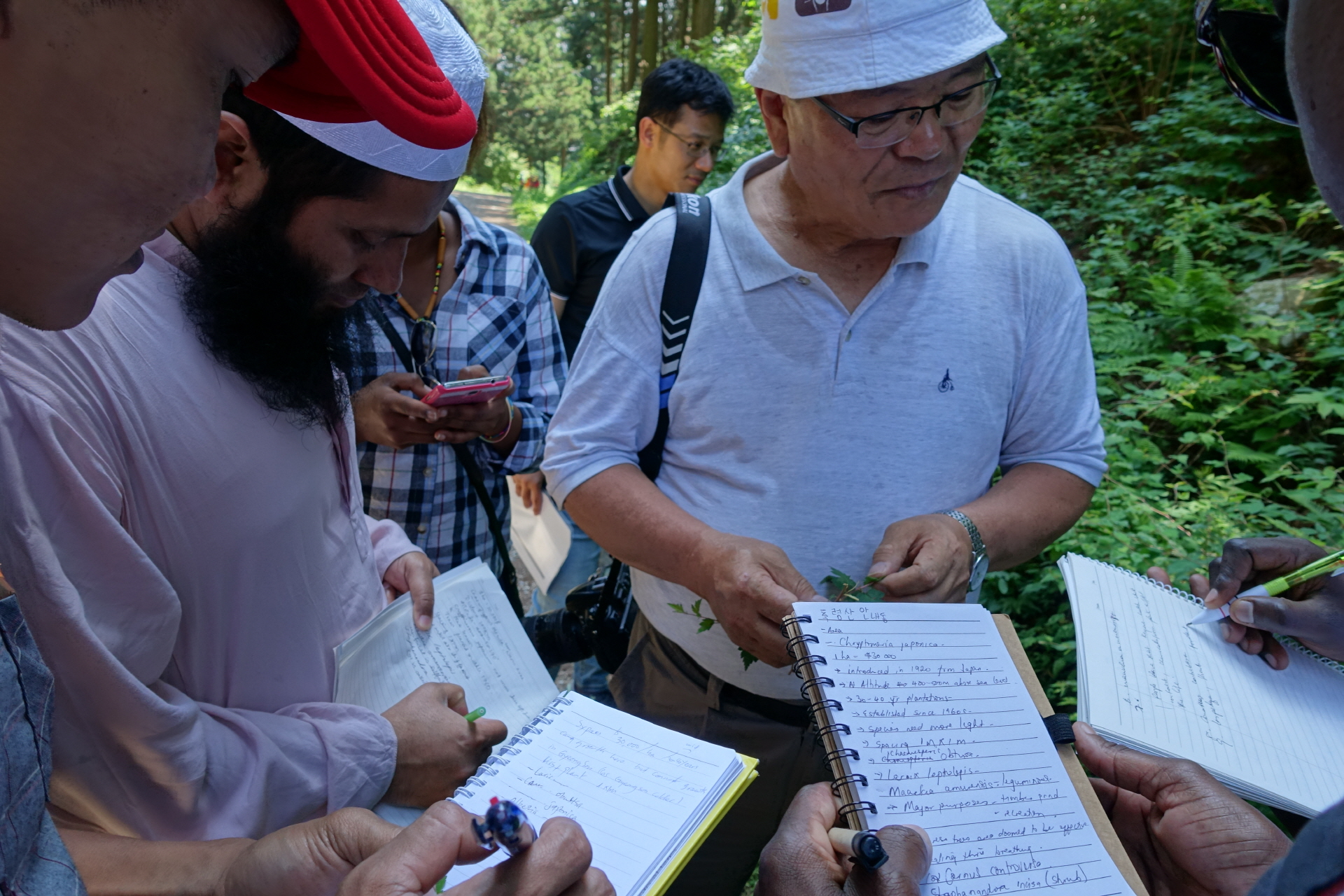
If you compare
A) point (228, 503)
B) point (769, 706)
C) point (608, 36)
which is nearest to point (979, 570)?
point (769, 706)

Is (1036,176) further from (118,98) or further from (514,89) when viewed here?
(514,89)

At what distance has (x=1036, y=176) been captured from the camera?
6.77m

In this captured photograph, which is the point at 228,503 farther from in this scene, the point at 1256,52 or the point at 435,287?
the point at 1256,52

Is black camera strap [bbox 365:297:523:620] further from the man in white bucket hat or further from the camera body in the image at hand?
the man in white bucket hat

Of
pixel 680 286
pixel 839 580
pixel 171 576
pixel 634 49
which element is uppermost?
pixel 634 49

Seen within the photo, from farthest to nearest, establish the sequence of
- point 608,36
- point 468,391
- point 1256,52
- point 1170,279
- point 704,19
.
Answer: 1. point 608,36
2. point 704,19
3. point 1170,279
4. point 468,391
5. point 1256,52

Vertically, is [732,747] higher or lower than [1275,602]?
→ lower

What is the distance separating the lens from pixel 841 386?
Result: 76.9 inches

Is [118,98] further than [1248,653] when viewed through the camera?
No

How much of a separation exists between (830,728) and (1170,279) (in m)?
4.44

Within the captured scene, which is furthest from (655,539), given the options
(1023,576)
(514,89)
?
(514,89)

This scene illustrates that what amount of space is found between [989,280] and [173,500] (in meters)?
1.74

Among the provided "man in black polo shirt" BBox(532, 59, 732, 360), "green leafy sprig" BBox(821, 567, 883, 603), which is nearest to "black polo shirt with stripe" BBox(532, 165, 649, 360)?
"man in black polo shirt" BBox(532, 59, 732, 360)

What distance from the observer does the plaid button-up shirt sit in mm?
2619
